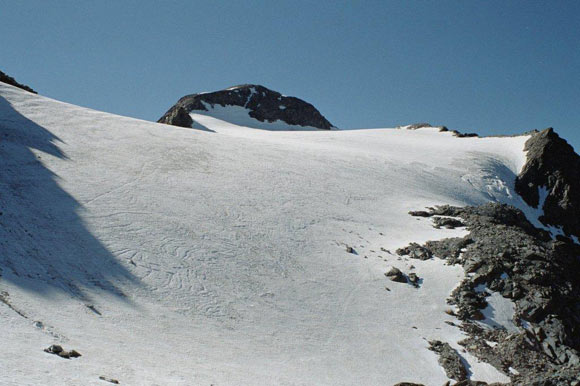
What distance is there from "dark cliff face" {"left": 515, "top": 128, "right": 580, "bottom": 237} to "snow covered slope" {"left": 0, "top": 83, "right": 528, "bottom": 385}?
938 cm

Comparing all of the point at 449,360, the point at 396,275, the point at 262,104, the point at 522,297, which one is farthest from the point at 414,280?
the point at 262,104

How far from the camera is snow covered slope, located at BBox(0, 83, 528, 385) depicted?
35.6 ft

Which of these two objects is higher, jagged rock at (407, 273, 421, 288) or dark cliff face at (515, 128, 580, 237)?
dark cliff face at (515, 128, 580, 237)

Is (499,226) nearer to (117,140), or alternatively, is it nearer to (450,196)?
(450,196)

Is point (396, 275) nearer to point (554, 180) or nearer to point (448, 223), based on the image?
point (448, 223)

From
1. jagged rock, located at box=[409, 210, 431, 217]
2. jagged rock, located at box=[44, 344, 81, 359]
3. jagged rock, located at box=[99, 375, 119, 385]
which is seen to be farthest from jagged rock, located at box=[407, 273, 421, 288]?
jagged rock, located at box=[44, 344, 81, 359]

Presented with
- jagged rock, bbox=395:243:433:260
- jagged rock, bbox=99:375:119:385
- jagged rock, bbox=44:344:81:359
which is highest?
jagged rock, bbox=395:243:433:260

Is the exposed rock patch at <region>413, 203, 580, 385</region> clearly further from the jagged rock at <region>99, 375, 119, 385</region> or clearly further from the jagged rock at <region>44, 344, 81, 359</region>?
the jagged rock at <region>44, 344, 81, 359</region>

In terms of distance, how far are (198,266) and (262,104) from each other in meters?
81.7

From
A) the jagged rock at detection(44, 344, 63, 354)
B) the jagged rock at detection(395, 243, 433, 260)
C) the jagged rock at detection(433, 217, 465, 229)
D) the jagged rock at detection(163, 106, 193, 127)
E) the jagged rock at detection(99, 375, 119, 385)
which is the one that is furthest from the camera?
the jagged rock at detection(163, 106, 193, 127)

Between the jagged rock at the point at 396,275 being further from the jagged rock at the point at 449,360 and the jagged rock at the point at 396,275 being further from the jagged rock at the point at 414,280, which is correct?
the jagged rock at the point at 449,360

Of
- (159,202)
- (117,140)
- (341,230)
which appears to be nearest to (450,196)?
(341,230)

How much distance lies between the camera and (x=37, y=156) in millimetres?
21484

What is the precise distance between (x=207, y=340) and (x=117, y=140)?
770 inches
